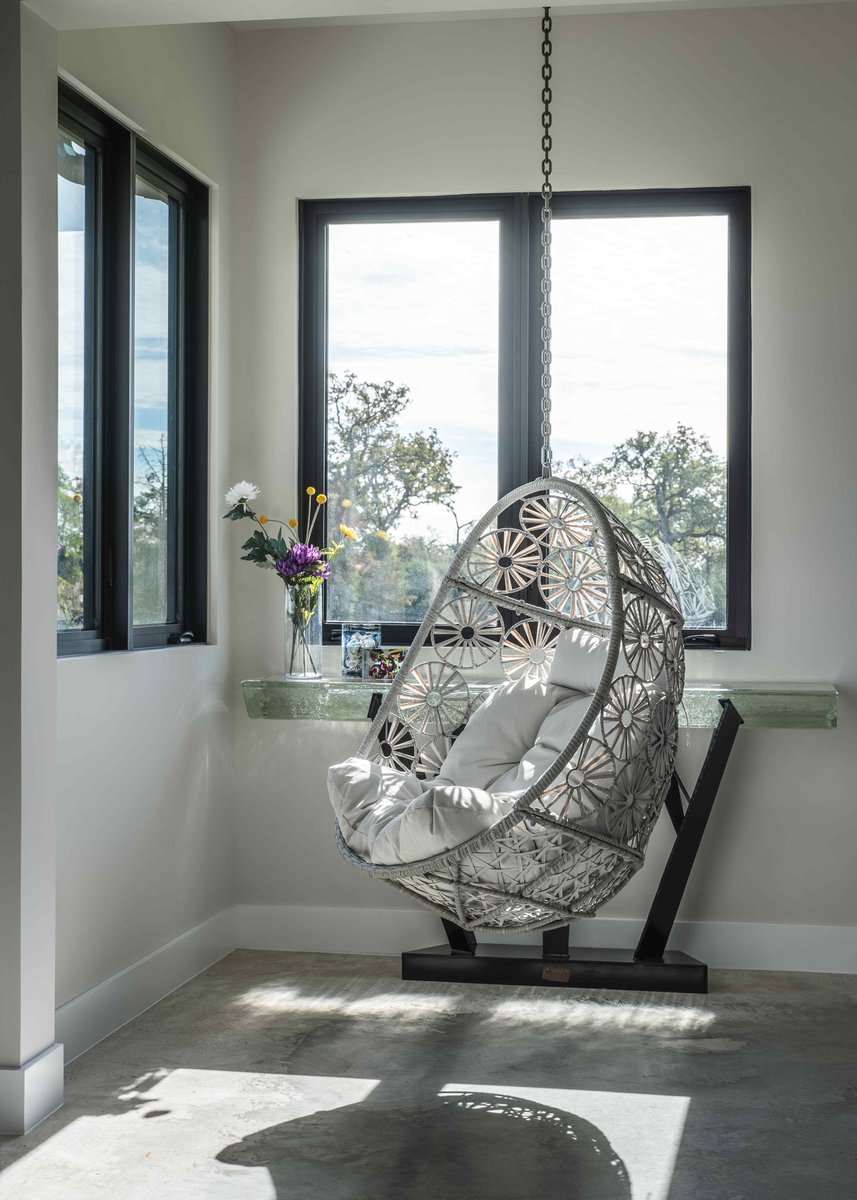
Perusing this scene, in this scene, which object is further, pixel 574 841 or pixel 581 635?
pixel 581 635

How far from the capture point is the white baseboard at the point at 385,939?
12.8 feet

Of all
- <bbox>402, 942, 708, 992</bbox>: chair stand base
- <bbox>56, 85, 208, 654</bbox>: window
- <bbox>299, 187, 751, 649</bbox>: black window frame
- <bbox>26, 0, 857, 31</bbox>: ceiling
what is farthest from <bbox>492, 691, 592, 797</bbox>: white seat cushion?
<bbox>26, 0, 857, 31</bbox>: ceiling

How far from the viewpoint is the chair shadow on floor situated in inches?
98.4

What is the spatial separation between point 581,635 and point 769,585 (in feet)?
3.38

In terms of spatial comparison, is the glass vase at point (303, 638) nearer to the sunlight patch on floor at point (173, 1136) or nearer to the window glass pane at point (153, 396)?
the window glass pane at point (153, 396)

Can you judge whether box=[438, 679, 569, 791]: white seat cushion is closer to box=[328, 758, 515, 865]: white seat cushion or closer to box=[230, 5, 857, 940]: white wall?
box=[328, 758, 515, 865]: white seat cushion

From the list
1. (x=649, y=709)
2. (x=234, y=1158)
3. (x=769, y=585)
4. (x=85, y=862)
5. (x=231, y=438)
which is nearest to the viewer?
(x=234, y=1158)

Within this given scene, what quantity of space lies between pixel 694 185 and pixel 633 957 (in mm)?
2506

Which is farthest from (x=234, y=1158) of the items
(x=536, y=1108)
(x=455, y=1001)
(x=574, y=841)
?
(x=455, y=1001)

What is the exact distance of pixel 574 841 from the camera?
2719 mm

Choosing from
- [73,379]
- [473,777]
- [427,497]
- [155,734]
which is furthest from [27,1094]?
[427,497]

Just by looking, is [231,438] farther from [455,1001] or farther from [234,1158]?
[234,1158]

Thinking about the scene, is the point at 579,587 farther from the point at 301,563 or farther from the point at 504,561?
the point at 301,563

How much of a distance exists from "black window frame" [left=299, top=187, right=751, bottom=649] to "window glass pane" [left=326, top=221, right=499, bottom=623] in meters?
0.04
